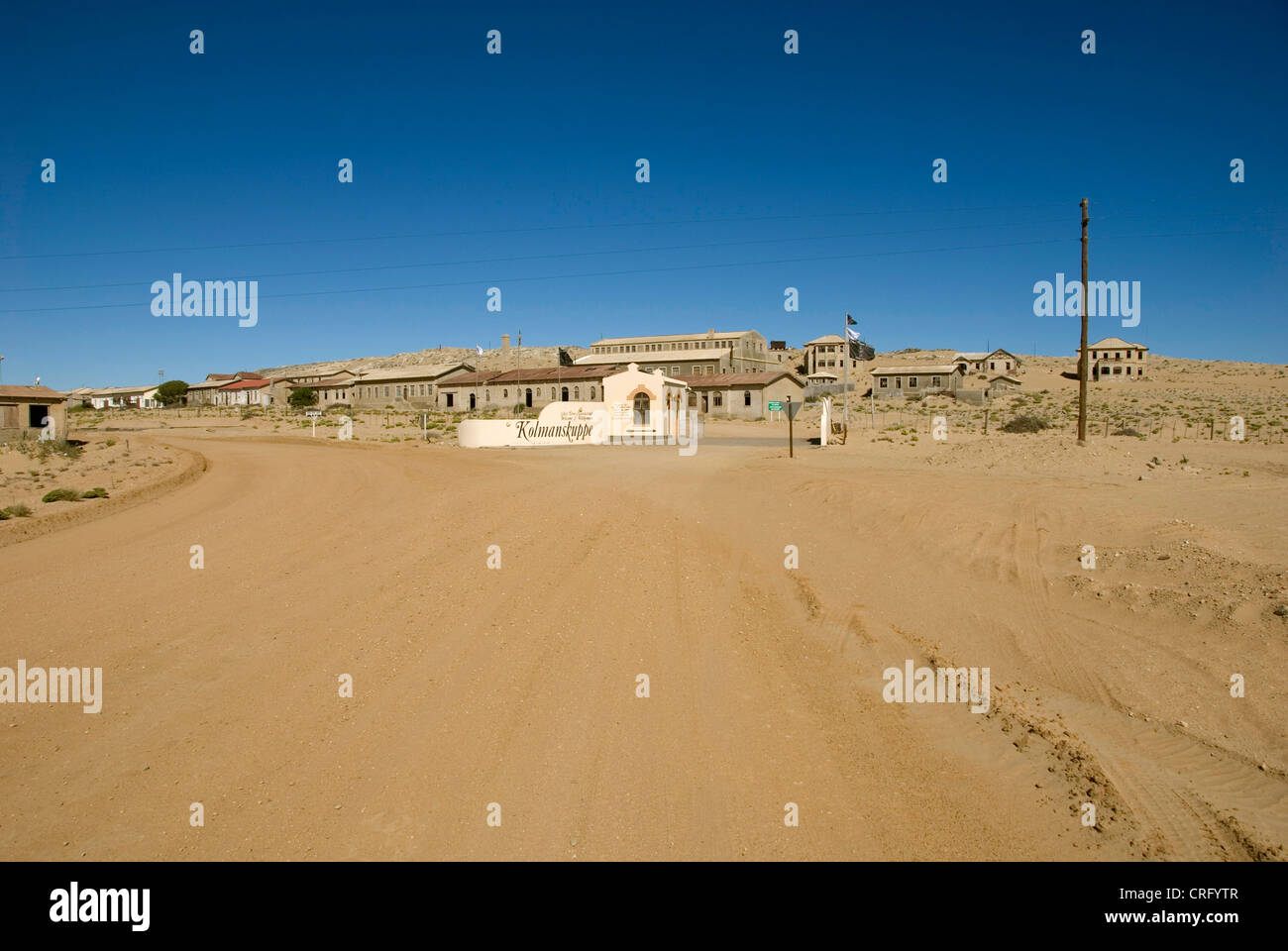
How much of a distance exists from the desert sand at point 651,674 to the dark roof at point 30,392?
19853 mm

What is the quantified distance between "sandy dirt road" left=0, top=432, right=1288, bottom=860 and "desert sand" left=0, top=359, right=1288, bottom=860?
0.11 ft

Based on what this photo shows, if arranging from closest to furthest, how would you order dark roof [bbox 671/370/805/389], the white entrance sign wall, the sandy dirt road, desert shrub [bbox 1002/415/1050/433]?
the sandy dirt road, desert shrub [bbox 1002/415/1050/433], the white entrance sign wall, dark roof [bbox 671/370/805/389]

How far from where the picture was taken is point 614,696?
6805 millimetres

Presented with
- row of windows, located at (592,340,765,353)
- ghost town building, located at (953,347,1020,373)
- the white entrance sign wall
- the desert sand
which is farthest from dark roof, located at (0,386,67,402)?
ghost town building, located at (953,347,1020,373)

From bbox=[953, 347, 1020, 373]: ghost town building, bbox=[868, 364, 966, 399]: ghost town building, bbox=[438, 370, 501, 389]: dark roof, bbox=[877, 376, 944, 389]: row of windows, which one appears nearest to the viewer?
bbox=[438, 370, 501, 389]: dark roof

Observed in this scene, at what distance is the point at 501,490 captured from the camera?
1566cm

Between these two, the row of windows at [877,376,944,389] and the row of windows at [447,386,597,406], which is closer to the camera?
the row of windows at [447,386,597,406]

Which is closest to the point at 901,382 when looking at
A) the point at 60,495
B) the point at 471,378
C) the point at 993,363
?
the point at 993,363

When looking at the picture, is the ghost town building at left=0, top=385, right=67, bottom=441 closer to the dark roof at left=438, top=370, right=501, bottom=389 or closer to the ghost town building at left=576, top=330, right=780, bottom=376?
the dark roof at left=438, top=370, right=501, bottom=389

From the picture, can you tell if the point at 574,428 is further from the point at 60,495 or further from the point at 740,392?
the point at 740,392

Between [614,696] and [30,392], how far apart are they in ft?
114

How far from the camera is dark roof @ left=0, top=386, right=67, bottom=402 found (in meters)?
29.7

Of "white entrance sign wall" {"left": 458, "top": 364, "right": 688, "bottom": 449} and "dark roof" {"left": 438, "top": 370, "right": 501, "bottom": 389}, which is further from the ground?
"dark roof" {"left": 438, "top": 370, "right": 501, "bottom": 389}

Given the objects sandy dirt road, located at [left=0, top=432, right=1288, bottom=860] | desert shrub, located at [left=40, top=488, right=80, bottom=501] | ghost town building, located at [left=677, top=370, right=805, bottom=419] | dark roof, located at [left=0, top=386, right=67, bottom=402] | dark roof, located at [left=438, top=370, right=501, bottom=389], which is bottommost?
sandy dirt road, located at [left=0, top=432, right=1288, bottom=860]
